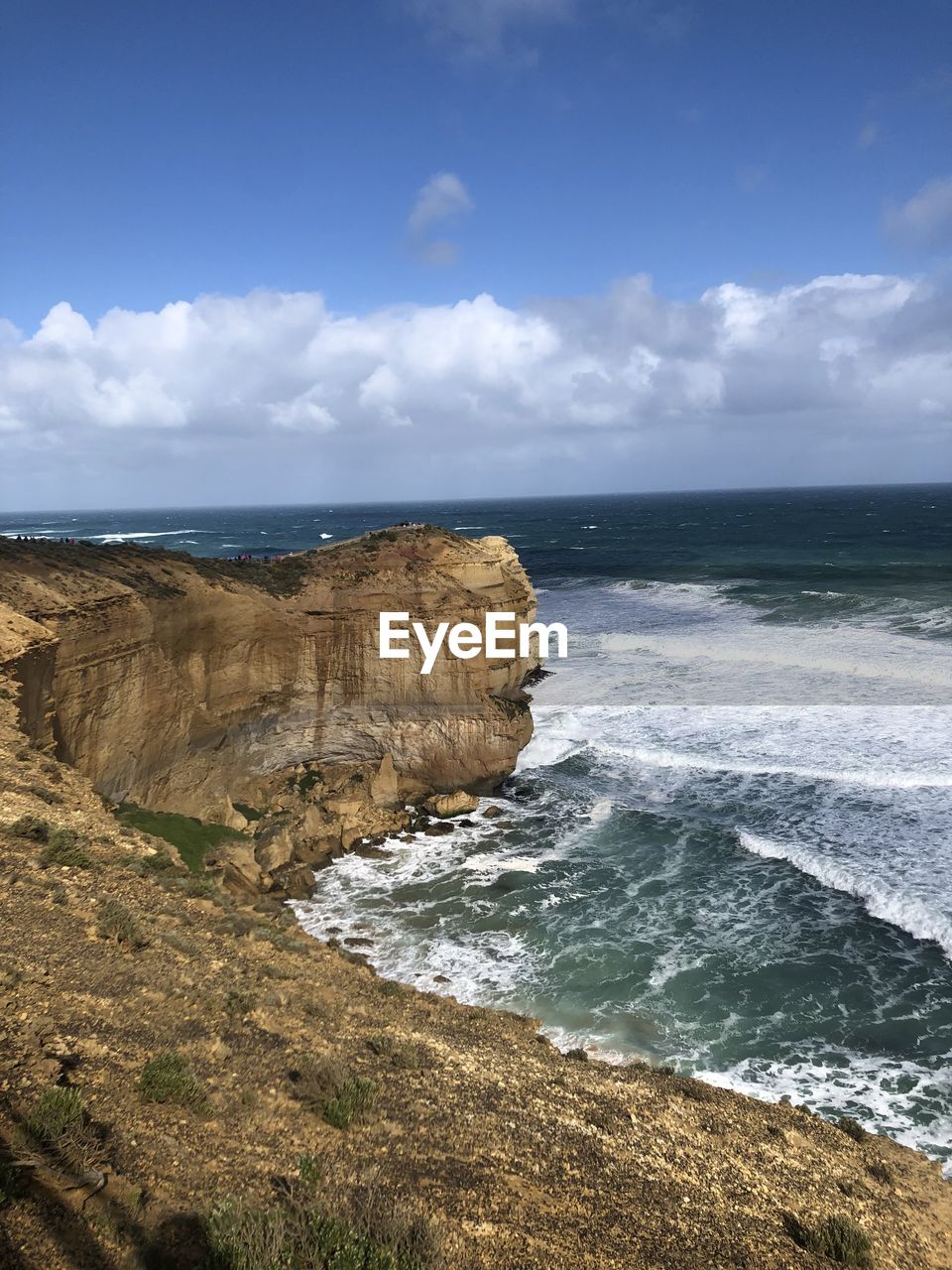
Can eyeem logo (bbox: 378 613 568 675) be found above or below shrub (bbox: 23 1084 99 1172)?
above

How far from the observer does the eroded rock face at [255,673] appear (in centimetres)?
1672

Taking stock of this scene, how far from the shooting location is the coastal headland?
5.86m

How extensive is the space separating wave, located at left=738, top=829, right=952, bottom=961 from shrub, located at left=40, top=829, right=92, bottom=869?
16.5m

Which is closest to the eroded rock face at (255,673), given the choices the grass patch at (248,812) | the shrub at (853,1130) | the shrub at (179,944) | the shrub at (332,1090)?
the grass patch at (248,812)

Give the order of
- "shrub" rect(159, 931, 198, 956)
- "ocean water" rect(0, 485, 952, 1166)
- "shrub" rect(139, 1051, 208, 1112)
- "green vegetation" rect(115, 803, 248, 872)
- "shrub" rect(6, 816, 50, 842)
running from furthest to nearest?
"green vegetation" rect(115, 803, 248, 872) → "ocean water" rect(0, 485, 952, 1166) → "shrub" rect(6, 816, 50, 842) → "shrub" rect(159, 931, 198, 956) → "shrub" rect(139, 1051, 208, 1112)

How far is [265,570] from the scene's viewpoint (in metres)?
23.9

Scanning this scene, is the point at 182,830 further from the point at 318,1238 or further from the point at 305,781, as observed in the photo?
the point at 318,1238

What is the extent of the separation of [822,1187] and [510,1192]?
13.2 feet

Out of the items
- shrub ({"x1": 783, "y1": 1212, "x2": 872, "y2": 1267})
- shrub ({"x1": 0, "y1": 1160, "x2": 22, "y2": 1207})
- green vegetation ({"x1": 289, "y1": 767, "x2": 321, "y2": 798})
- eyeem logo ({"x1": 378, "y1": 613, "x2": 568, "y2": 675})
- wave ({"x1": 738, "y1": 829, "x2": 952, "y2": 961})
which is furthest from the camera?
eyeem logo ({"x1": 378, "y1": 613, "x2": 568, "y2": 675})

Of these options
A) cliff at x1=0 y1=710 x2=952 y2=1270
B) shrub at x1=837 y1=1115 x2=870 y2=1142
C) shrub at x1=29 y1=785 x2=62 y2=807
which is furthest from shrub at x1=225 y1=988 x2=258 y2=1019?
shrub at x1=837 y1=1115 x2=870 y2=1142

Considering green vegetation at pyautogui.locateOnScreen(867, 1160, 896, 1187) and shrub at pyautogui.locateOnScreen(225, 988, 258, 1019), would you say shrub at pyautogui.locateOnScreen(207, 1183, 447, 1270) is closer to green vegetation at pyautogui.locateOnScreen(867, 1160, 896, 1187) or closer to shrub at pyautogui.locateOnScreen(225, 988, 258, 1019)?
shrub at pyautogui.locateOnScreen(225, 988, 258, 1019)

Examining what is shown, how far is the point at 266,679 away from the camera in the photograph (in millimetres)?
22281

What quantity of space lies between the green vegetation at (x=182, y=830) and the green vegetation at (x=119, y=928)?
5.46 m

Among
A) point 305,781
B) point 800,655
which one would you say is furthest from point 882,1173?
point 800,655
